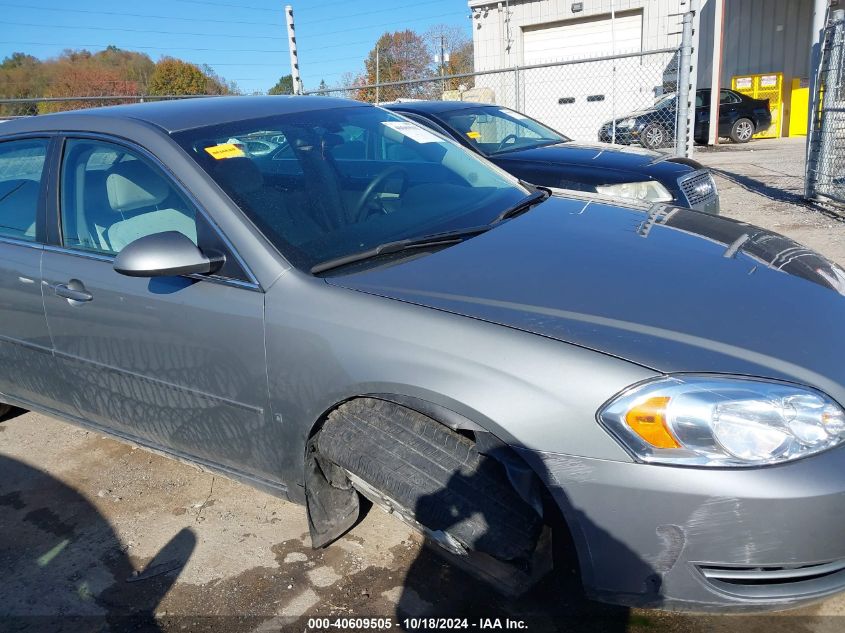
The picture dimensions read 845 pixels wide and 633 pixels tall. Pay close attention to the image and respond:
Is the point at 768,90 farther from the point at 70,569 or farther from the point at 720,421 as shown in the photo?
the point at 70,569

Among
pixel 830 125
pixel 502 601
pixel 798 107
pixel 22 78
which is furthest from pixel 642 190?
→ pixel 22 78

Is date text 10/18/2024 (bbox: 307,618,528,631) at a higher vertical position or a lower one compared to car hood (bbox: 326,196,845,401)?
lower

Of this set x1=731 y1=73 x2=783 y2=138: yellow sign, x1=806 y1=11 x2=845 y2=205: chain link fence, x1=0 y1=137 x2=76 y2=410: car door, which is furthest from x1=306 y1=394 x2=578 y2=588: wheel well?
x1=731 y1=73 x2=783 y2=138: yellow sign

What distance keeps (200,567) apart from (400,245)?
57.2 inches

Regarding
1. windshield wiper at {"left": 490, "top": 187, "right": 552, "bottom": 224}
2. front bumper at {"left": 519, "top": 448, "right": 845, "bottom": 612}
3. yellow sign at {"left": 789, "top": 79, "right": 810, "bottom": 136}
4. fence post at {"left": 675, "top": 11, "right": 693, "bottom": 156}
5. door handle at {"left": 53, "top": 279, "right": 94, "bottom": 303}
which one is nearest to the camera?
front bumper at {"left": 519, "top": 448, "right": 845, "bottom": 612}

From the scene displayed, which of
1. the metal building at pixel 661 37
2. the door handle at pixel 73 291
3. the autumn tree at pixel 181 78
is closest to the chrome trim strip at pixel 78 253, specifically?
the door handle at pixel 73 291

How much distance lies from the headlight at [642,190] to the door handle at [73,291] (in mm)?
4116

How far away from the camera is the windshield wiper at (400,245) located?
92.1 inches

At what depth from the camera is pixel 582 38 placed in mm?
22578

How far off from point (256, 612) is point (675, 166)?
506 cm

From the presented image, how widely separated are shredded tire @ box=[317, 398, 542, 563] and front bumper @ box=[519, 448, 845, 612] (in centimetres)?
19

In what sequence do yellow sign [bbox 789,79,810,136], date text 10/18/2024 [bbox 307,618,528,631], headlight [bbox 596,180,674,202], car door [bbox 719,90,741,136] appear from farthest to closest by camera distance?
1. yellow sign [bbox 789,79,810,136]
2. car door [bbox 719,90,741,136]
3. headlight [bbox 596,180,674,202]
4. date text 10/18/2024 [bbox 307,618,528,631]

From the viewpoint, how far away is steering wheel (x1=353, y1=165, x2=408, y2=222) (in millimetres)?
2702

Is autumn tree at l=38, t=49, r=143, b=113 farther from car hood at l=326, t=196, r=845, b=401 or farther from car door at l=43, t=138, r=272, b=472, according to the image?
car hood at l=326, t=196, r=845, b=401
